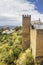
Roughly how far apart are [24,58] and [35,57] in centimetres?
195

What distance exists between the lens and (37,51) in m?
23.0

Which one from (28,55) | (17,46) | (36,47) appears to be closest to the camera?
(36,47)

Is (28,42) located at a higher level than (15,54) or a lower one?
higher

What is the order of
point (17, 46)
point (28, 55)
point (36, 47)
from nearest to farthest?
point (36, 47), point (28, 55), point (17, 46)

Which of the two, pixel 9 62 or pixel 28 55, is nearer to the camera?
pixel 28 55

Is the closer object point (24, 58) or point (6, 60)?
point (24, 58)

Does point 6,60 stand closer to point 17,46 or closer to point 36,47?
point 17,46

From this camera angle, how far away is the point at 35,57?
23.3 m

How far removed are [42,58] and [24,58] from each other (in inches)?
114

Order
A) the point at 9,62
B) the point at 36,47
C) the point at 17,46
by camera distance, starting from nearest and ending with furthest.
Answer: the point at 36,47 → the point at 9,62 → the point at 17,46

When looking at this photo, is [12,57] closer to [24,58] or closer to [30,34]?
[24,58]

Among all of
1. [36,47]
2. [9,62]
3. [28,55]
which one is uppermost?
[36,47]

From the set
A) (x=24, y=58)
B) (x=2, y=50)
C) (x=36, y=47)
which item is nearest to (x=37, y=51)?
(x=36, y=47)

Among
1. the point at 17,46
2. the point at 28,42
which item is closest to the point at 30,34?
the point at 28,42
